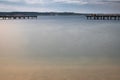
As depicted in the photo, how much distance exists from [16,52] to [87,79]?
1.62 meters

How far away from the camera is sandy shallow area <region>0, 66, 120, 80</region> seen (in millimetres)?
3565

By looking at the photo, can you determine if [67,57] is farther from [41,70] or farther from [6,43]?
[6,43]

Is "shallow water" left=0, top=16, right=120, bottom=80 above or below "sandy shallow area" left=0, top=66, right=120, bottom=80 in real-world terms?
below

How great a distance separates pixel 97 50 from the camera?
5.07m

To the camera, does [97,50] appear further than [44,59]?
Yes

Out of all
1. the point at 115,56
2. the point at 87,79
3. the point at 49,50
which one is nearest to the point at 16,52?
the point at 49,50

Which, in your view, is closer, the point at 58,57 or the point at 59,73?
the point at 59,73

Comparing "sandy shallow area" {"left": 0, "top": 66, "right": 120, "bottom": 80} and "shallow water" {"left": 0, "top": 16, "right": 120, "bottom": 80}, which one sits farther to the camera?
"shallow water" {"left": 0, "top": 16, "right": 120, "bottom": 80}

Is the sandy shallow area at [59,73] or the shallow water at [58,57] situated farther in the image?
the shallow water at [58,57]

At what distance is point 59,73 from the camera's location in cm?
371

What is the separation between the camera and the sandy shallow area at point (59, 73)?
3565 millimetres

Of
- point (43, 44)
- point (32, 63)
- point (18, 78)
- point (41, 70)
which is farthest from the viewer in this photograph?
point (43, 44)

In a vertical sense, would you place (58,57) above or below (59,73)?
below

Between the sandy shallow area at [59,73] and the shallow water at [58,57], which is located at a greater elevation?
the sandy shallow area at [59,73]
